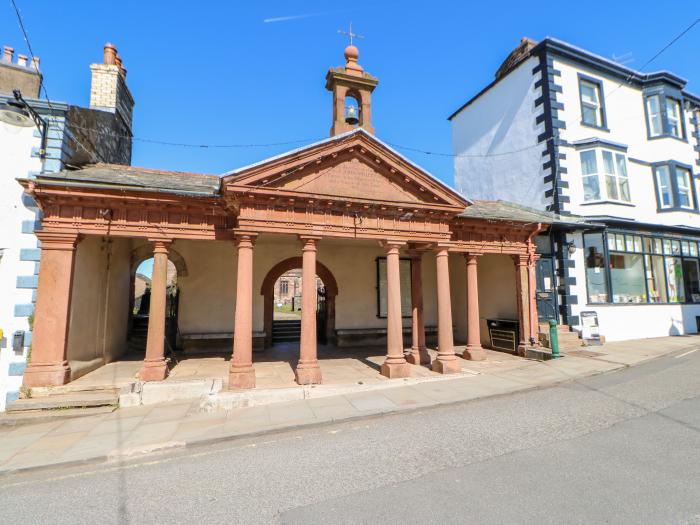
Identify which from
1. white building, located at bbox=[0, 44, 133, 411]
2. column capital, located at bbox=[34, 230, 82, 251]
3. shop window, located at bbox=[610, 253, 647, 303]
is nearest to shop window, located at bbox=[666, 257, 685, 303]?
shop window, located at bbox=[610, 253, 647, 303]

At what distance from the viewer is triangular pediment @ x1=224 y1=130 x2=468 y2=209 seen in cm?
831

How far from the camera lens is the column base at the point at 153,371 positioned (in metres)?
8.29

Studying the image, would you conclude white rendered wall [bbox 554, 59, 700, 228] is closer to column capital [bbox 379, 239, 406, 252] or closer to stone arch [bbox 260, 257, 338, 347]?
column capital [bbox 379, 239, 406, 252]

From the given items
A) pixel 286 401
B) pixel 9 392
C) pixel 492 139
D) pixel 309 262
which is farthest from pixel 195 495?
pixel 492 139

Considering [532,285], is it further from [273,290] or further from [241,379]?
[241,379]

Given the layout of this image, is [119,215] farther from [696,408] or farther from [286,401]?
[696,408]

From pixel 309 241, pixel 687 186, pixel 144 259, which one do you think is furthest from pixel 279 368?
pixel 687 186

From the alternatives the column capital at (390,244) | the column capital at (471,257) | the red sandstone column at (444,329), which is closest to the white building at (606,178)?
the column capital at (471,257)

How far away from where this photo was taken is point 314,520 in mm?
3484

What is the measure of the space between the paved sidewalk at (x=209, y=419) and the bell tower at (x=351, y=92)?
7.36 metres

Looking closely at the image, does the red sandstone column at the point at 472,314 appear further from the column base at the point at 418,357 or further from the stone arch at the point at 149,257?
the stone arch at the point at 149,257

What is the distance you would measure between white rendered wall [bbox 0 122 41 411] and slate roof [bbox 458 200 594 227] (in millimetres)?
11473

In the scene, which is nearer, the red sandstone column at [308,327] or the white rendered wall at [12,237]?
the white rendered wall at [12,237]

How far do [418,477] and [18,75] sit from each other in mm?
13354
